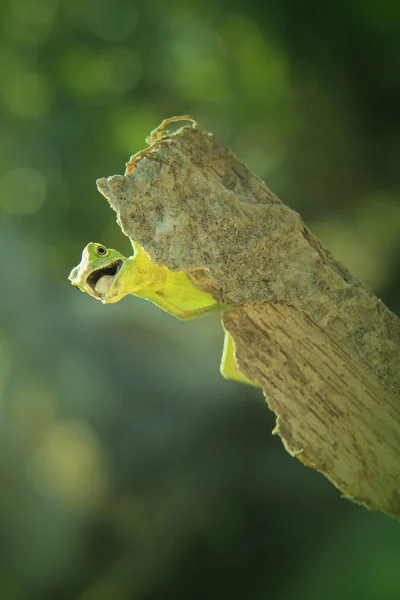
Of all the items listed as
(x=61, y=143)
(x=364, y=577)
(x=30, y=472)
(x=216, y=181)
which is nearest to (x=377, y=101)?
(x=61, y=143)

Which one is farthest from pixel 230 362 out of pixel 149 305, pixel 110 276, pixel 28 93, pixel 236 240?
pixel 28 93

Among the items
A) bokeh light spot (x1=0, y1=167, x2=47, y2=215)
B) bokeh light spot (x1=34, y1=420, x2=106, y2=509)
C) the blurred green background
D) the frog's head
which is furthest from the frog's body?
bokeh light spot (x1=34, y1=420, x2=106, y2=509)

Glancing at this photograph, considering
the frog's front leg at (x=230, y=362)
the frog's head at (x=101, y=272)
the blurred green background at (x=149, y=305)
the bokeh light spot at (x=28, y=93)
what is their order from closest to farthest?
the frog's head at (x=101, y=272)
the frog's front leg at (x=230, y=362)
the blurred green background at (x=149, y=305)
the bokeh light spot at (x=28, y=93)

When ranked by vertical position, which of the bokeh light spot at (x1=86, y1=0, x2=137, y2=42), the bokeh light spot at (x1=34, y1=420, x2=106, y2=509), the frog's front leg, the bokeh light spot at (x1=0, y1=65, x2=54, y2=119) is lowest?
the bokeh light spot at (x1=34, y1=420, x2=106, y2=509)

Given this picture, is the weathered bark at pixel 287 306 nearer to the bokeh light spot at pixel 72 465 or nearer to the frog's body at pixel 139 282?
the frog's body at pixel 139 282

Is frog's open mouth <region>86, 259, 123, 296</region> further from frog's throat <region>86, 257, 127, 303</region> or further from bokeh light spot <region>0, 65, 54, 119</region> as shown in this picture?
bokeh light spot <region>0, 65, 54, 119</region>

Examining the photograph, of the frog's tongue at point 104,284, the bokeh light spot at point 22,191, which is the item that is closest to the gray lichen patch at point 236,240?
the frog's tongue at point 104,284
